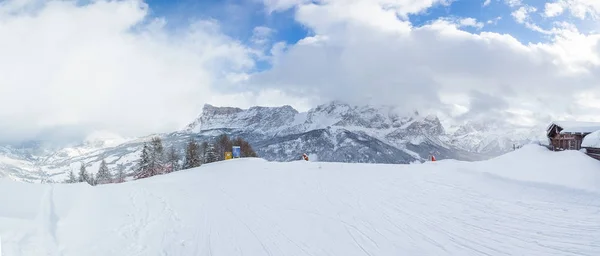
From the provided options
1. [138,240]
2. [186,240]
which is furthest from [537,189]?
[138,240]

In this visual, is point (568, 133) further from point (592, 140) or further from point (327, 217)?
point (327, 217)

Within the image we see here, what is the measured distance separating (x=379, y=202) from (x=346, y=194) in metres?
2.58

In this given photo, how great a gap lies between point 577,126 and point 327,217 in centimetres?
2608

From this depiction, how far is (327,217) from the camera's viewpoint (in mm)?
14336

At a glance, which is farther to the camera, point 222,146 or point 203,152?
point 222,146

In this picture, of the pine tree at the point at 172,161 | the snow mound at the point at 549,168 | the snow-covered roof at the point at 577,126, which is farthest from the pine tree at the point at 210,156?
the snow-covered roof at the point at 577,126

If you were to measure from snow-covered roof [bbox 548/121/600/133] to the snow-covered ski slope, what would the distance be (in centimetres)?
513

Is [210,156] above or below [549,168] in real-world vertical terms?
below

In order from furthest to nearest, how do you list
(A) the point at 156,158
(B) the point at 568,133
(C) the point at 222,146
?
1. (C) the point at 222,146
2. (A) the point at 156,158
3. (B) the point at 568,133

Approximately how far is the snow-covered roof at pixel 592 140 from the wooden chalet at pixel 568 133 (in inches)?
48.6

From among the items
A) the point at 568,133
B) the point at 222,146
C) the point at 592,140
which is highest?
the point at 568,133

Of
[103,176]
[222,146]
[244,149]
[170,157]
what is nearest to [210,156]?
[222,146]

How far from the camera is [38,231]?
10.9 m

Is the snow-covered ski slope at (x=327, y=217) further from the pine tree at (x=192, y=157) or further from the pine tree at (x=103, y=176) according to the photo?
the pine tree at (x=103, y=176)
